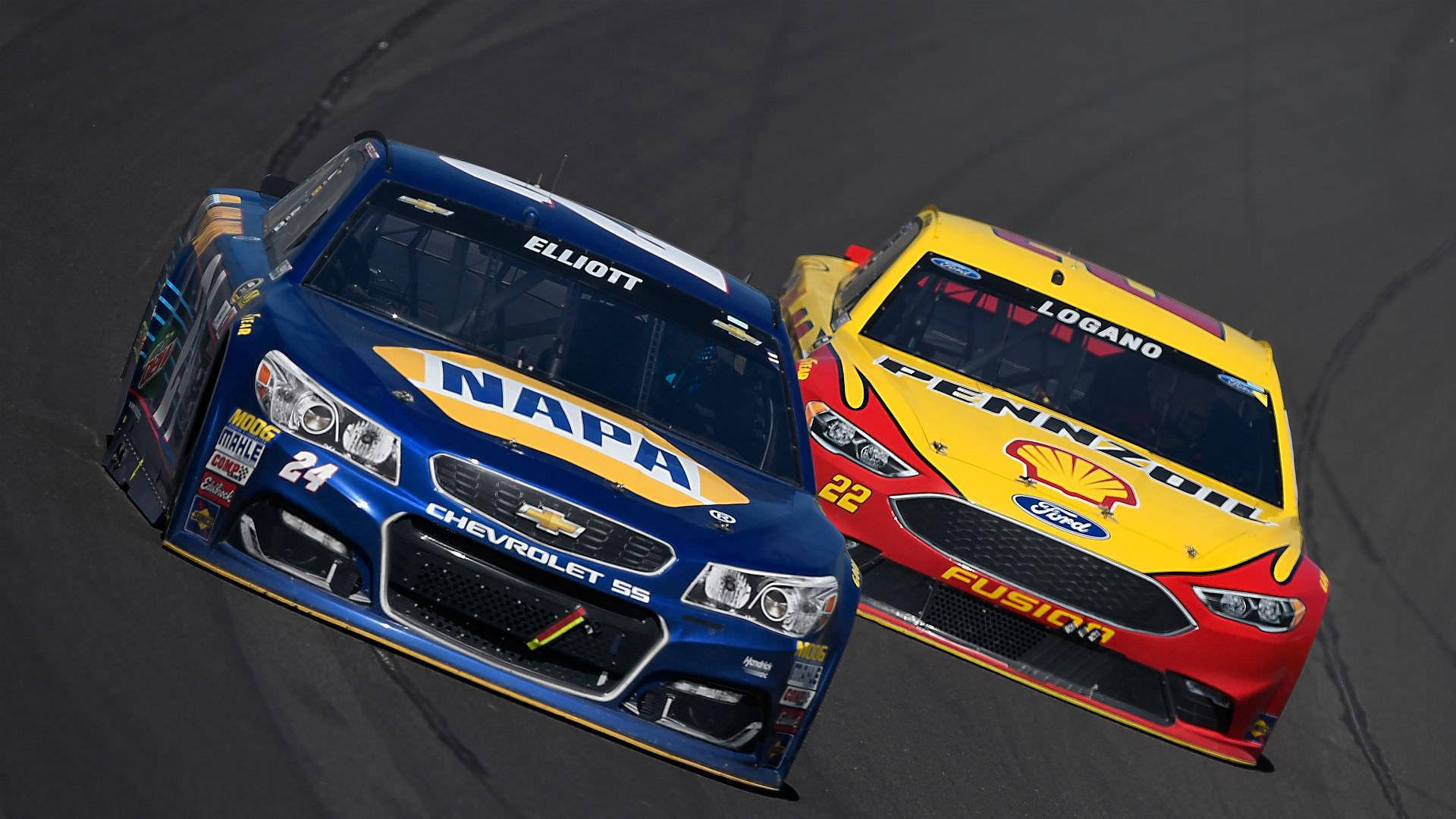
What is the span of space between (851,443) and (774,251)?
459cm

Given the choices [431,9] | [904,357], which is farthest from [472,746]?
[431,9]

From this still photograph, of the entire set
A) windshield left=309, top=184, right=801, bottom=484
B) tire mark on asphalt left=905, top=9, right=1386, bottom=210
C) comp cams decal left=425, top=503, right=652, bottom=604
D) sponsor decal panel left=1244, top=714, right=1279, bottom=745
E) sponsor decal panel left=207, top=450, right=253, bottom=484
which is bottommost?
sponsor decal panel left=207, top=450, right=253, bottom=484

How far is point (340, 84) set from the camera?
518 inches

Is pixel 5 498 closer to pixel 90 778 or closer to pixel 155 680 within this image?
pixel 155 680

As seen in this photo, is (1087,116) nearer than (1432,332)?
No

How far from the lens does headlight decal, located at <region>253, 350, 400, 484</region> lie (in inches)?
242

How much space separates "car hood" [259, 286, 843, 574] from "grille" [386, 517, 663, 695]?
0.20 metres

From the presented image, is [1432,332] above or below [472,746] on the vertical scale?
A: above

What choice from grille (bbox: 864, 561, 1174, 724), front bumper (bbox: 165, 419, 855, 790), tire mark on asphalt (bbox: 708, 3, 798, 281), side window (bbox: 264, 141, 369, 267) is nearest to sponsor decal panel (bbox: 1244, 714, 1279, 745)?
grille (bbox: 864, 561, 1174, 724)

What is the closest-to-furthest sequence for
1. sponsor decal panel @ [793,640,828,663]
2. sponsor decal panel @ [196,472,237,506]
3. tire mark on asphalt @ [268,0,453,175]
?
1. sponsor decal panel @ [196,472,237,506]
2. sponsor decal panel @ [793,640,828,663]
3. tire mark on asphalt @ [268,0,453,175]

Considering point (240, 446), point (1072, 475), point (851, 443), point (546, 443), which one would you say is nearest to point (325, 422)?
point (240, 446)

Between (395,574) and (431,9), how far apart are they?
31.6ft

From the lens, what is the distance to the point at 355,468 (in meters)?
6.11

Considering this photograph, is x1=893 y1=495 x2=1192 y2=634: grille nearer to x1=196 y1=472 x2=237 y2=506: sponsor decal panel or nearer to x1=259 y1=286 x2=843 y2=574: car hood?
x1=259 y1=286 x2=843 y2=574: car hood
